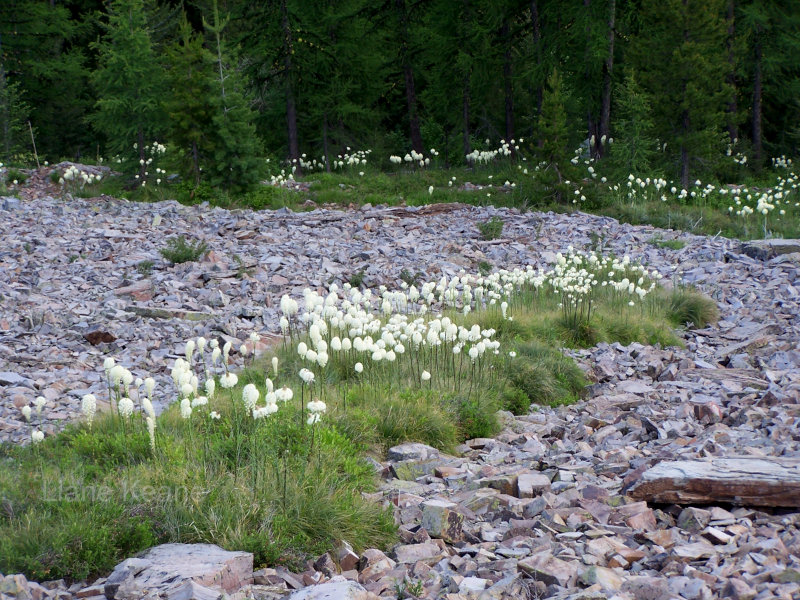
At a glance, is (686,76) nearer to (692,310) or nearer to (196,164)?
(692,310)

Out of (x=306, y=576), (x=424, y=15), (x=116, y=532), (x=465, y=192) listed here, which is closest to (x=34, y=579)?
(x=116, y=532)

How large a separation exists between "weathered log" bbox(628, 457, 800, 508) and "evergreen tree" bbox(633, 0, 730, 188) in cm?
1675

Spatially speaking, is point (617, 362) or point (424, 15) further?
point (424, 15)

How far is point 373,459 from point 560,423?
2.08m

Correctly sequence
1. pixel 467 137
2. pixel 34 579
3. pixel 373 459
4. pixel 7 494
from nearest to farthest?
pixel 34 579 → pixel 7 494 → pixel 373 459 → pixel 467 137

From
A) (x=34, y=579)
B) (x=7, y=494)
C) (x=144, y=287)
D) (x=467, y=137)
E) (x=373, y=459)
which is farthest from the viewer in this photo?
(x=467, y=137)

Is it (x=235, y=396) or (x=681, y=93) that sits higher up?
(x=681, y=93)

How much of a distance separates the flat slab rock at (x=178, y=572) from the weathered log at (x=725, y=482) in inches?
100

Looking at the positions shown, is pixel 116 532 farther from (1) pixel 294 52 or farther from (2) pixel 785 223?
(1) pixel 294 52

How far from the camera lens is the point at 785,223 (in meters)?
16.7

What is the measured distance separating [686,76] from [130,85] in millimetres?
15402

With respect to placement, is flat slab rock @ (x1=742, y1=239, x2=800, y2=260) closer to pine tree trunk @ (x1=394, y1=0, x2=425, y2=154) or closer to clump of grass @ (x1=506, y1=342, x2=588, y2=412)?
clump of grass @ (x1=506, y1=342, x2=588, y2=412)

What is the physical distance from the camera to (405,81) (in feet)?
86.2

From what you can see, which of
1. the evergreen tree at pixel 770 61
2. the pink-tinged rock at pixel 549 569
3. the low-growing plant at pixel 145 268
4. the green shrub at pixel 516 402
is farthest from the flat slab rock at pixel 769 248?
the evergreen tree at pixel 770 61
